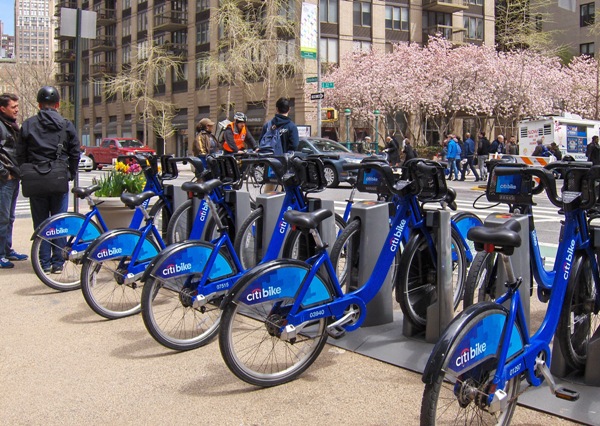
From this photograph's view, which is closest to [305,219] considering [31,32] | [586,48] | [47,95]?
[47,95]

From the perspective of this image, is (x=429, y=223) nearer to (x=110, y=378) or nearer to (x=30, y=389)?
(x=110, y=378)

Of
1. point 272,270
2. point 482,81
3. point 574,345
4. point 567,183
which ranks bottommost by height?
point 574,345

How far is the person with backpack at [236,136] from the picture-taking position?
1038cm

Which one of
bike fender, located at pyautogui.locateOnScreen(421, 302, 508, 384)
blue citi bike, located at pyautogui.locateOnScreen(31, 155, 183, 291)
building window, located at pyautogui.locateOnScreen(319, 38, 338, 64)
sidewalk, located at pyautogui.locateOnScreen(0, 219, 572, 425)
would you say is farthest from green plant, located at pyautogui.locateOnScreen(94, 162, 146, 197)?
building window, located at pyautogui.locateOnScreen(319, 38, 338, 64)

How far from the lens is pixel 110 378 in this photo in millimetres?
4188

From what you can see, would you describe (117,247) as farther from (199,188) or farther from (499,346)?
(499,346)

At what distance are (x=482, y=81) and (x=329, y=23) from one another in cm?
1124

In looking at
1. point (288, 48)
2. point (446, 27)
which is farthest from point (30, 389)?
point (446, 27)

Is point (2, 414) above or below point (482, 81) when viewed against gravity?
below

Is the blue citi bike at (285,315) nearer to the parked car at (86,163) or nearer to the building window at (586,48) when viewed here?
the parked car at (86,163)

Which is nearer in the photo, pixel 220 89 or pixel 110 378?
pixel 110 378

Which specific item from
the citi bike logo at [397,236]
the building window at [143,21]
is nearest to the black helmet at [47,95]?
the citi bike logo at [397,236]

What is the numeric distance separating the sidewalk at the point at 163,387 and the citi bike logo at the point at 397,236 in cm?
79

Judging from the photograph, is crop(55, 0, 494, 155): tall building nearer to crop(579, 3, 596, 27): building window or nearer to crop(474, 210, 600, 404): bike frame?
crop(579, 3, 596, 27): building window
